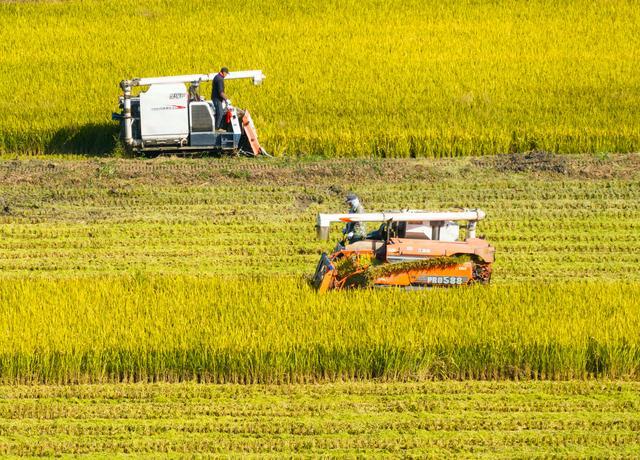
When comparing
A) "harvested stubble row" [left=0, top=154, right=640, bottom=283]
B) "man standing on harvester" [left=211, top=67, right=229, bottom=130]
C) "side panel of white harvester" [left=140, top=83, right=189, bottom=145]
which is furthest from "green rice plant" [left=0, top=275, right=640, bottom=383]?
"man standing on harvester" [left=211, top=67, right=229, bottom=130]

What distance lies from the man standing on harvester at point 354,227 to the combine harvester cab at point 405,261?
0.41 metres

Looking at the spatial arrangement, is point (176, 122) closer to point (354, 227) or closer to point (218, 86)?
point (218, 86)

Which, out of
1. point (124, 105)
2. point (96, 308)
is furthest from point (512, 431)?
point (124, 105)

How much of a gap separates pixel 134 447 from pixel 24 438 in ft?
3.88

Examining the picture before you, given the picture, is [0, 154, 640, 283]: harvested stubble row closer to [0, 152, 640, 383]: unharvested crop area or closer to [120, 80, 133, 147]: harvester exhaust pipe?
[0, 152, 640, 383]: unharvested crop area

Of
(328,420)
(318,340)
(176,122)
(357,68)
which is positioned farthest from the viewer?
(357,68)

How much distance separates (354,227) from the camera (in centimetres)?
1625

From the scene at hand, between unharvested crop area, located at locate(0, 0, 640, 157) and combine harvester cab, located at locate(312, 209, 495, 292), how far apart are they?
830cm

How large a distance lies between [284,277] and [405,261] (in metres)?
2.17

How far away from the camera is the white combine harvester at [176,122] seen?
21906 millimetres

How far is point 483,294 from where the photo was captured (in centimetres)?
1516

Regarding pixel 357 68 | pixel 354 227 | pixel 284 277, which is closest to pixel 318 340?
pixel 354 227

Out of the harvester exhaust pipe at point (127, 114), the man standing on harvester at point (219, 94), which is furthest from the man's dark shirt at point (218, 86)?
the harvester exhaust pipe at point (127, 114)

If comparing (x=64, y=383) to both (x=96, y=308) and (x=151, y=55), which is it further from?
(x=151, y=55)
